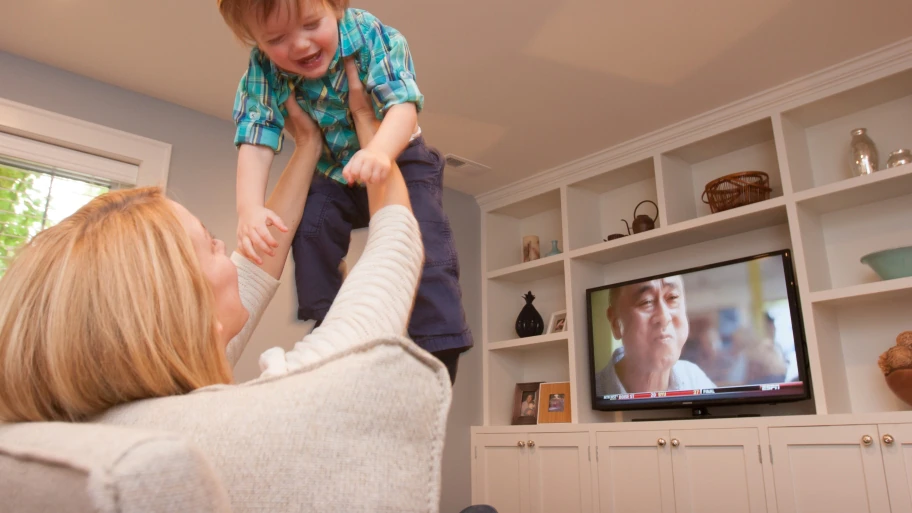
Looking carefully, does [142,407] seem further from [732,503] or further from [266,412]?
[732,503]

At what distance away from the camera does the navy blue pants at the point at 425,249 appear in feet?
3.28

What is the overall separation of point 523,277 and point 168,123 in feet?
7.49

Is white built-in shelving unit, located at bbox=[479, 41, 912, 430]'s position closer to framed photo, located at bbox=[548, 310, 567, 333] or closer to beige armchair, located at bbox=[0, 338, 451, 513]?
framed photo, located at bbox=[548, 310, 567, 333]

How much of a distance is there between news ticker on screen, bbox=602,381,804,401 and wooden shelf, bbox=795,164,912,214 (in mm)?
830

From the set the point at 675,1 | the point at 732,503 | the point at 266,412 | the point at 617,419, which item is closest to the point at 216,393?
the point at 266,412

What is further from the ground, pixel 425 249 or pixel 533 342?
pixel 533 342

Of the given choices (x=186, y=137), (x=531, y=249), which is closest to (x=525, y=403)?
(x=531, y=249)

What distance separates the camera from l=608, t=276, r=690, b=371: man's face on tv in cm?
324

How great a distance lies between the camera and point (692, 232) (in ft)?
10.9

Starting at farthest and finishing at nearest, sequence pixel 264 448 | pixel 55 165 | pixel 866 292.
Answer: pixel 55 165
pixel 866 292
pixel 264 448

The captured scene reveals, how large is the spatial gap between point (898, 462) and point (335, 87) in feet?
7.99

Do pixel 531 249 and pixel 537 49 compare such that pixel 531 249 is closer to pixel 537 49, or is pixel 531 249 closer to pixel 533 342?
pixel 533 342

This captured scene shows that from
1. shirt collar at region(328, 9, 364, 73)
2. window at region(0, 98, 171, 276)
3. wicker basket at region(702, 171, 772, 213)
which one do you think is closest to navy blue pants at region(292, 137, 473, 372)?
shirt collar at region(328, 9, 364, 73)

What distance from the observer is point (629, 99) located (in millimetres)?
3123
